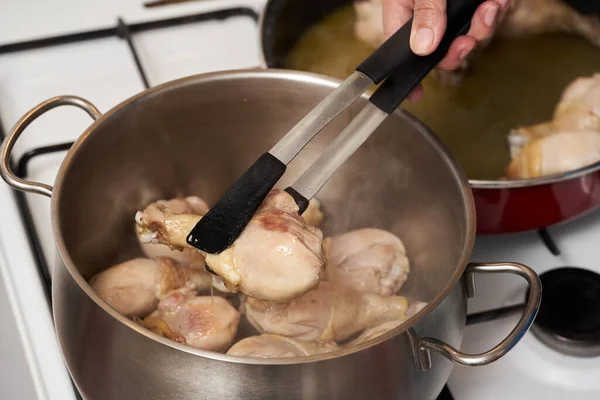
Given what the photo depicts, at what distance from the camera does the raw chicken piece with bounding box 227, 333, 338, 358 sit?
693mm

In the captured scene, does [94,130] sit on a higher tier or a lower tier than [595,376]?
higher

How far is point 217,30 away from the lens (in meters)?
1.22

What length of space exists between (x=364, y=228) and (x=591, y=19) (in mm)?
724

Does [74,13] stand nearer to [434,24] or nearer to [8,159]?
[8,159]

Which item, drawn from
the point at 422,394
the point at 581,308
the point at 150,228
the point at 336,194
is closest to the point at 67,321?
the point at 150,228

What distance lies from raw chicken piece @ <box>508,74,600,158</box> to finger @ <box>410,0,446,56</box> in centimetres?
35

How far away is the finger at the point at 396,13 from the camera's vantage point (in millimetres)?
959

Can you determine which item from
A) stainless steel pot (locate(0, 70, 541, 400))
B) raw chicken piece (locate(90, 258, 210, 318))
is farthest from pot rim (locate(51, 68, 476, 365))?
raw chicken piece (locate(90, 258, 210, 318))

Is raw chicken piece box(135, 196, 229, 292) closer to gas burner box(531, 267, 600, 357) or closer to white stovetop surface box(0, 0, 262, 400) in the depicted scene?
white stovetop surface box(0, 0, 262, 400)

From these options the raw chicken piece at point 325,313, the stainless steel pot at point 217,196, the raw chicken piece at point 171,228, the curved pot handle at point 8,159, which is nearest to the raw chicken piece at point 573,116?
the stainless steel pot at point 217,196

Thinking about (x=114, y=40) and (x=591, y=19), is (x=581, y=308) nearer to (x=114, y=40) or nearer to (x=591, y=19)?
(x=591, y=19)

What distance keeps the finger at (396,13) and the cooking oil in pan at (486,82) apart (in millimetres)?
222

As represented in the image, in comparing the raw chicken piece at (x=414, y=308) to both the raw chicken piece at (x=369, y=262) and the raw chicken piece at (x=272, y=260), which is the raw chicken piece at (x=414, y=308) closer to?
the raw chicken piece at (x=369, y=262)

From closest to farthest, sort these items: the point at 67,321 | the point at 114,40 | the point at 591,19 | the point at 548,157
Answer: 1. the point at 67,321
2. the point at 548,157
3. the point at 114,40
4. the point at 591,19
